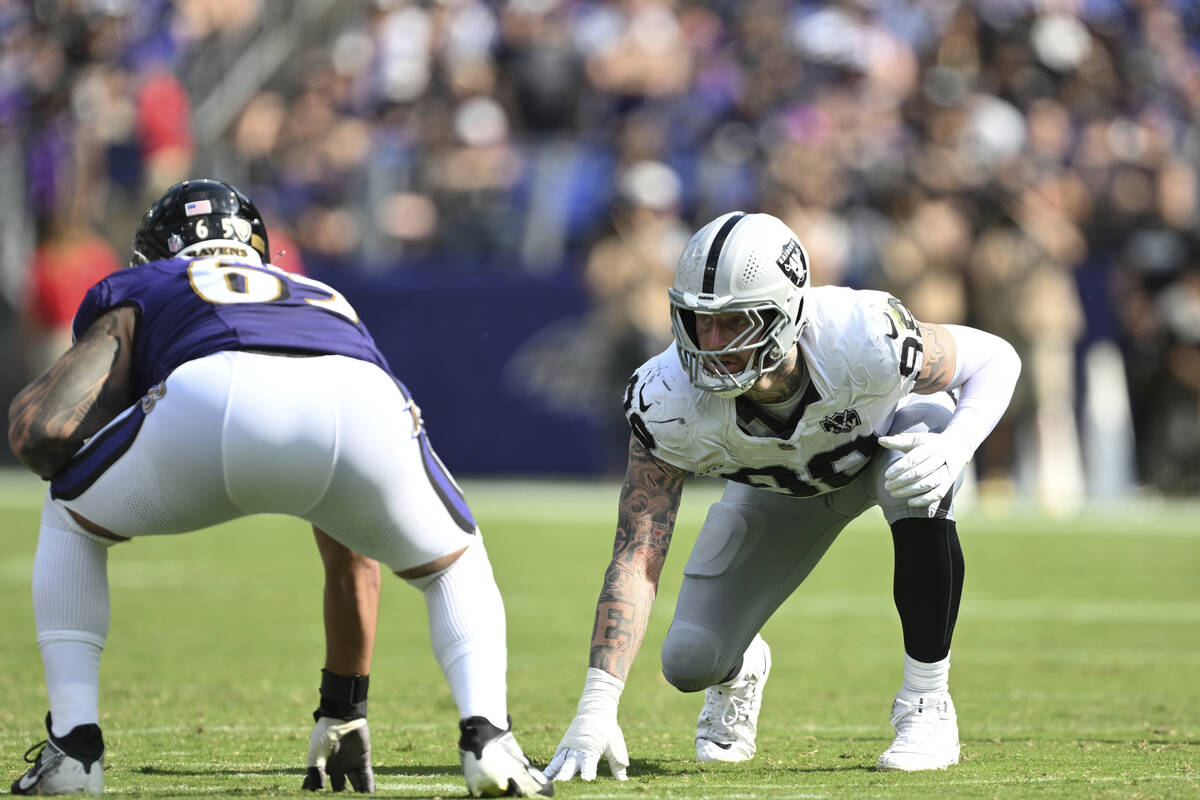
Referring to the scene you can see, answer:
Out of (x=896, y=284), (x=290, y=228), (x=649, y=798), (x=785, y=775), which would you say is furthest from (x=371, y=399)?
(x=290, y=228)

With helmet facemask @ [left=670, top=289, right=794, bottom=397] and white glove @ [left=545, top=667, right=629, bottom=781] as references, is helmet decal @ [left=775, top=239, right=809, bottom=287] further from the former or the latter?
white glove @ [left=545, top=667, right=629, bottom=781]

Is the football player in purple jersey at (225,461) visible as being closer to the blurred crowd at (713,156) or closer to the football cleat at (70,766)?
the football cleat at (70,766)

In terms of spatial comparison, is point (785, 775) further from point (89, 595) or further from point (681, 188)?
point (681, 188)

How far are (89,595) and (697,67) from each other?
13.0m

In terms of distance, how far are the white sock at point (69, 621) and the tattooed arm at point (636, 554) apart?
123 centimetres

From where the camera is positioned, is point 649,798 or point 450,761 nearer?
point 649,798

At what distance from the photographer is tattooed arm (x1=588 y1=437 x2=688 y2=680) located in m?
4.51

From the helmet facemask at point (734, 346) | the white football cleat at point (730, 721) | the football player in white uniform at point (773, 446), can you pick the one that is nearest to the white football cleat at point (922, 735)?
the football player in white uniform at point (773, 446)

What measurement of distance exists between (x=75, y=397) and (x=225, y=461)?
411 millimetres

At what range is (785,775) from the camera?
4.51m

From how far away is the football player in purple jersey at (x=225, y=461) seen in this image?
3.77m

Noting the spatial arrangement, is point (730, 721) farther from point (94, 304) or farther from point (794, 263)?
point (94, 304)

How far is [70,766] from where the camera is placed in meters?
3.86

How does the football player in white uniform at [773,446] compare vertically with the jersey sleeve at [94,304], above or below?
below
